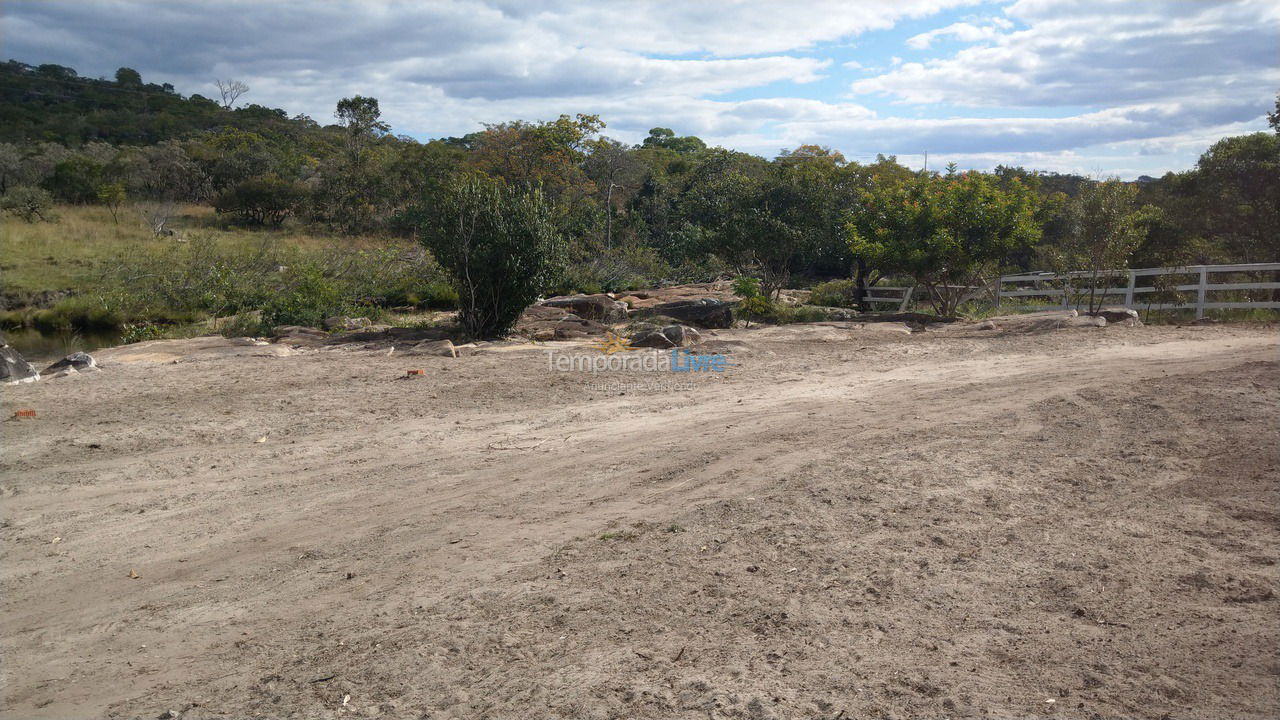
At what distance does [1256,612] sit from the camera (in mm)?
3740

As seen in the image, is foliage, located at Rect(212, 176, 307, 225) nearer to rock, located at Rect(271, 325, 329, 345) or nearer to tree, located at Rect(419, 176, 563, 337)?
rock, located at Rect(271, 325, 329, 345)

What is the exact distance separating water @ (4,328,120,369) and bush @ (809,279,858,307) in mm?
18073

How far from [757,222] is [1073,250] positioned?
738cm

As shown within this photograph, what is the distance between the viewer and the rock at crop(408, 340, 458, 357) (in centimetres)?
1321

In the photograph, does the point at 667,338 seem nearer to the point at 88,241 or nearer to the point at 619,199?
the point at 619,199

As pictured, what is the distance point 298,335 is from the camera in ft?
52.0

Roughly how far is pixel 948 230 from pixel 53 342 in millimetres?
21552

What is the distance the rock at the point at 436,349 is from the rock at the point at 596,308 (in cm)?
551

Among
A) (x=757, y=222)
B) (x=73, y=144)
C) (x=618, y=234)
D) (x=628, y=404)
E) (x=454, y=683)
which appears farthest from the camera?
(x=73, y=144)

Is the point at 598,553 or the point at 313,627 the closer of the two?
the point at 313,627

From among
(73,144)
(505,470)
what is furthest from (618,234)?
(73,144)

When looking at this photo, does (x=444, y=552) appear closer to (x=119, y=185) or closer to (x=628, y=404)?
(x=628, y=404)

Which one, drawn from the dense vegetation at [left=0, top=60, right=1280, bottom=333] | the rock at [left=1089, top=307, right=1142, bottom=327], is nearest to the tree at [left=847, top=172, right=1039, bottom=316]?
the dense vegetation at [left=0, top=60, right=1280, bottom=333]

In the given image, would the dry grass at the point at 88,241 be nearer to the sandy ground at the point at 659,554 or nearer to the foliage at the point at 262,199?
the foliage at the point at 262,199
